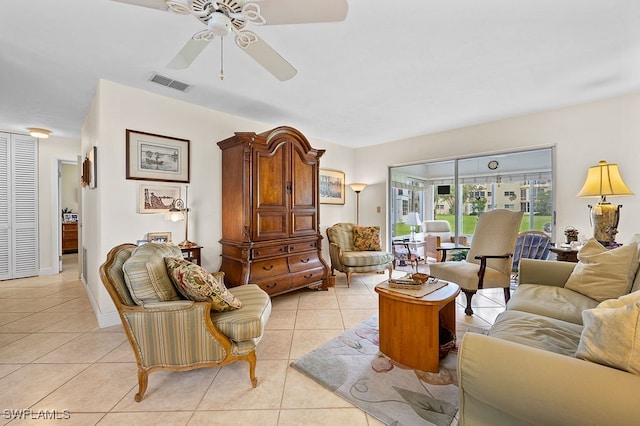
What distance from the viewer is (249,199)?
3.20 meters

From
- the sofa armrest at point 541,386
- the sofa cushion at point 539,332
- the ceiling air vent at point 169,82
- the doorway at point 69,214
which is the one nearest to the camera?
the sofa armrest at point 541,386

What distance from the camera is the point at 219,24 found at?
1.38 meters

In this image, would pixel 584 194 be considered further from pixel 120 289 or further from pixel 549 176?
pixel 120 289

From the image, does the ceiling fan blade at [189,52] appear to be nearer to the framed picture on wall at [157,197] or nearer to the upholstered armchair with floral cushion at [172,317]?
the upholstered armchair with floral cushion at [172,317]

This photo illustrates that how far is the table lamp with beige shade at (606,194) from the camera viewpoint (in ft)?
9.14

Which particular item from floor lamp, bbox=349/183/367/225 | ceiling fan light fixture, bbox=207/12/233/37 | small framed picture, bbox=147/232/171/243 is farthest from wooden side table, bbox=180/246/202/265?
floor lamp, bbox=349/183/367/225

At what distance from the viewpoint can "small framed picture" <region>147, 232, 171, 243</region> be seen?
3010 millimetres

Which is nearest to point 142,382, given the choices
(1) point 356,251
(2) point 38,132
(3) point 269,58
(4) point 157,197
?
(4) point 157,197

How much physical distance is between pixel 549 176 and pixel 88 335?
223 inches

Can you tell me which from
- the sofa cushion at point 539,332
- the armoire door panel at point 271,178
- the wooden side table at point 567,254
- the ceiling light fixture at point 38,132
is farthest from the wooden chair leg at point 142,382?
the ceiling light fixture at point 38,132

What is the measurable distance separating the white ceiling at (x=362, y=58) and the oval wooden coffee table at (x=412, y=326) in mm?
1940

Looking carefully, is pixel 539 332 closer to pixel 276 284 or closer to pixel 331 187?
pixel 276 284

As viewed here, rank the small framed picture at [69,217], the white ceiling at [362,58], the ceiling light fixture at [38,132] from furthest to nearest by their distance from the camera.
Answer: the small framed picture at [69,217] < the ceiling light fixture at [38,132] < the white ceiling at [362,58]

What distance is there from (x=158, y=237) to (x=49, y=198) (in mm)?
3551
